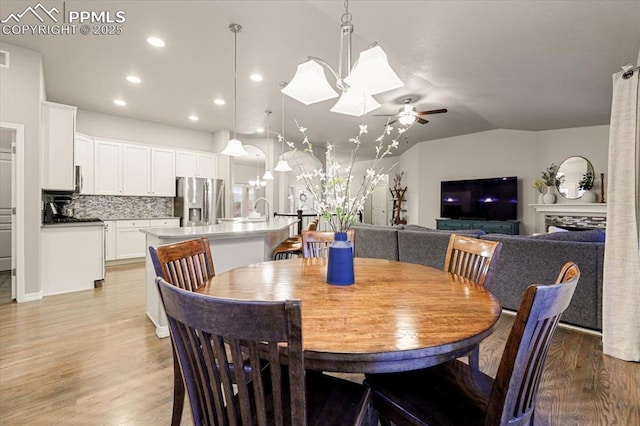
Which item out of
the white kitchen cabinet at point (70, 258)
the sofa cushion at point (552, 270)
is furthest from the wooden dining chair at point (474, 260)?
the white kitchen cabinet at point (70, 258)

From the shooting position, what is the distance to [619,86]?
2.29 metres

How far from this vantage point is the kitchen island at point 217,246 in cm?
255

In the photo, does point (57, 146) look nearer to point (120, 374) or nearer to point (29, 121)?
point (29, 121)

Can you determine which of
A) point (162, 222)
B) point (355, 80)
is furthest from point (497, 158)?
point (162, 222)

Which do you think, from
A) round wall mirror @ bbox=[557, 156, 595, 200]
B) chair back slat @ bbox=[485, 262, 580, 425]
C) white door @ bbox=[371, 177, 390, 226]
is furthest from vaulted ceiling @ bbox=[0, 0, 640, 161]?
white door @ bbox=[371, 177, 390, 226]

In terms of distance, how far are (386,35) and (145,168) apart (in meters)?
5.08

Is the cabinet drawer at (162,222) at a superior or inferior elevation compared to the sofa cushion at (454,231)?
inferior

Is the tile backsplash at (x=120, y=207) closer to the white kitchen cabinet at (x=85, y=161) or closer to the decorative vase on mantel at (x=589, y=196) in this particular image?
the white kitchen cabinet at (x=85, y=161)

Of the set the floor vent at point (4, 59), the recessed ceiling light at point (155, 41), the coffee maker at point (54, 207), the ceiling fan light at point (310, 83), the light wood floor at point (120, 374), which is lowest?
the light wood floor at point (120, 374)

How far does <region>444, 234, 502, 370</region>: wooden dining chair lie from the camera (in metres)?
1.53

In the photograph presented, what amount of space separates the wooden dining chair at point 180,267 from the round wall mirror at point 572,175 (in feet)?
21.3

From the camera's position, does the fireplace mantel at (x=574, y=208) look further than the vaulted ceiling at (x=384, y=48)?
Yes

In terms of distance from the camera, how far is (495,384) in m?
0.80

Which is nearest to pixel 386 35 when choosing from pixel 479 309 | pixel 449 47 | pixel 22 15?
pixel 449 47
